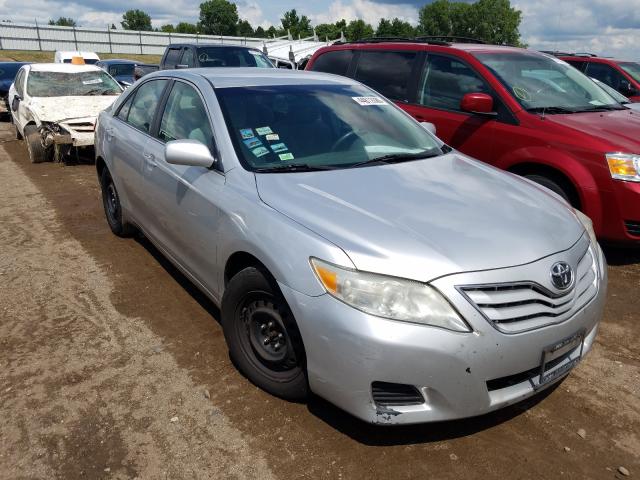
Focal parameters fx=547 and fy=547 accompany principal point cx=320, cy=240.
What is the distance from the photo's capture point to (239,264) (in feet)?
9.67

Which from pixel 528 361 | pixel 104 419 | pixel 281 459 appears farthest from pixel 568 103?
pixel 104 419

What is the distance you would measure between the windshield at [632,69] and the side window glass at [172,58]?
8.72 meters

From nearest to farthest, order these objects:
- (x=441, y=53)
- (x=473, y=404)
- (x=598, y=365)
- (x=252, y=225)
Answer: (x=473, y=404), (x=252, y=225), (x=598, y=365), (x=441, y=53)

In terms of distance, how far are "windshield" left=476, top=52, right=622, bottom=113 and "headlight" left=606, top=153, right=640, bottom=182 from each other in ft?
2.93

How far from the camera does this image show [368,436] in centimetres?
262

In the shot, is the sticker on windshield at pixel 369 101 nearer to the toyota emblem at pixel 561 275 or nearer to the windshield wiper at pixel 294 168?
the windshield wiper at pixel 294 168

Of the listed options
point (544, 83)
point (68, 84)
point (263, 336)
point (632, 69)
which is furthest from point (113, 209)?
point (632, 69)

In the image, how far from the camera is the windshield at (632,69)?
399 inches

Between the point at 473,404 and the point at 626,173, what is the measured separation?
3008 millimetres

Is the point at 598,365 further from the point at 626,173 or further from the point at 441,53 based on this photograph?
the point at 441,53

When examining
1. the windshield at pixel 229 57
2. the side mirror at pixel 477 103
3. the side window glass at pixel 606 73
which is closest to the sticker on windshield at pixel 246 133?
the side mirror at pixel 477 103

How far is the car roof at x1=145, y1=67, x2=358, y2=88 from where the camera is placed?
12.0ft

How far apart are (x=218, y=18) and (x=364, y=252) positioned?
11453 centimetres

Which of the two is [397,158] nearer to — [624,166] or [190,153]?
[190,153]
